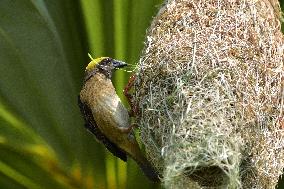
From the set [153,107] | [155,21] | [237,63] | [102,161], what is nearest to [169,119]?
[153,107]

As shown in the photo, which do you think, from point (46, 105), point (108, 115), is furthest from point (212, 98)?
point (46, 105)

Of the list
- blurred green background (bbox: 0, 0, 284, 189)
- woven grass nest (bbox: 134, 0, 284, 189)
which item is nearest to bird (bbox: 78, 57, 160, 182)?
woven grass nest (bbox: 134, 0, 284, 189)

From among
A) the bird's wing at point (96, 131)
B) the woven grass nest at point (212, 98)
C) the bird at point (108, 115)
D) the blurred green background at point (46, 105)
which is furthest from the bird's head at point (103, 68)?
the blurred green background at point (46, 105)

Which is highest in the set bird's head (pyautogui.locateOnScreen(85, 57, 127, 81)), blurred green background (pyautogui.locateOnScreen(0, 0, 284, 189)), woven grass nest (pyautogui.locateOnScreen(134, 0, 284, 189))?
woven grass nest (pyautogui.locateOnScreen(134, 0, 284, 189))

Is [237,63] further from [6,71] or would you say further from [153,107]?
[6,71]

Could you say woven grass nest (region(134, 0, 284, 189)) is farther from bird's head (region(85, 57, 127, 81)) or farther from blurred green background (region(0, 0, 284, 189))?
blurred green background (region(0, 0, 284, 189))
